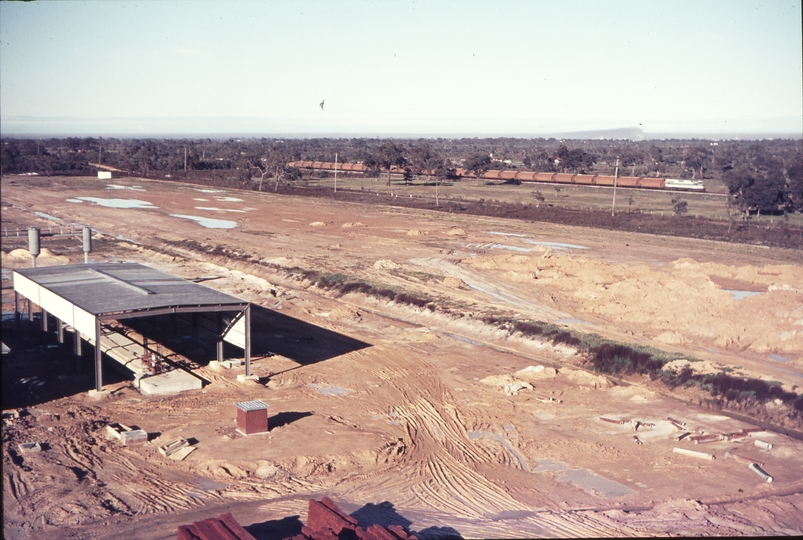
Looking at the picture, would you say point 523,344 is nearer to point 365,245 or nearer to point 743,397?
point 743,397

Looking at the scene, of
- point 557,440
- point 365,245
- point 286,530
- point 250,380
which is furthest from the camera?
point 365,245

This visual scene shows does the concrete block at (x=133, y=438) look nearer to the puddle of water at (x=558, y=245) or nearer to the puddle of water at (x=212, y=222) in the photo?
the puddle of water at (x=558, y=245)

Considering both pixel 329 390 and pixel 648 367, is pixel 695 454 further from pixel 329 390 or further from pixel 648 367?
pixel 329 390

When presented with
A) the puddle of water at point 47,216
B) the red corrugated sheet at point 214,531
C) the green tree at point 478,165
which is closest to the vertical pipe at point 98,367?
the red corrugated sheet at point 214,531

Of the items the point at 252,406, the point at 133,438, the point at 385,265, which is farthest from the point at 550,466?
the point at 385,265

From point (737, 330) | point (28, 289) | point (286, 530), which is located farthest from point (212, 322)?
point (737, 330)
